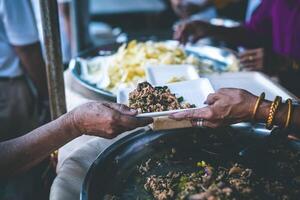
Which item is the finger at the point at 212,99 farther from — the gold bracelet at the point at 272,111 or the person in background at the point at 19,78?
the person in background at the point at 19,78

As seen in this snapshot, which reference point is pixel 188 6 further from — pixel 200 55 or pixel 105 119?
pixel 105 119

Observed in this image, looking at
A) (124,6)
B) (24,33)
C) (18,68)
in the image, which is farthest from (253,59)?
(124,6)

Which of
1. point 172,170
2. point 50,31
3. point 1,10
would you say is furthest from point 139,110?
point 1,10

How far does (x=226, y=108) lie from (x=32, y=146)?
1019 mm

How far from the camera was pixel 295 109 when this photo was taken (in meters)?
1.85

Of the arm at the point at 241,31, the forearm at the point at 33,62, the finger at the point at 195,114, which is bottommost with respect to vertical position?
the forearm at the point at 33,62

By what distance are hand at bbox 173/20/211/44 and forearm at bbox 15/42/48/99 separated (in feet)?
4.45

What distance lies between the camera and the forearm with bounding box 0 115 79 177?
1868 mm

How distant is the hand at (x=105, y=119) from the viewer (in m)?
1.72

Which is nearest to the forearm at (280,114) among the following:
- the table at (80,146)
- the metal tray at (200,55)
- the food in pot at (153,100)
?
the food in pot at (153,100)

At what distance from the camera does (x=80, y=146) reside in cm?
213

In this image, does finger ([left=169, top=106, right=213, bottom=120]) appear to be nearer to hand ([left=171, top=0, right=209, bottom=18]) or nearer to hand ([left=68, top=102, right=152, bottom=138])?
hand ([left=68, top=102, right=152, bottom=138])

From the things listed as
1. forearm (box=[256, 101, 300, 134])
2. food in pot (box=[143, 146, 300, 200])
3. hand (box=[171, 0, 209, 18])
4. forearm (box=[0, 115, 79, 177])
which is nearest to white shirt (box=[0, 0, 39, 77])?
forearm (box=[0, 115, 79, 177])

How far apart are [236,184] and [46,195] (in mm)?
1699
